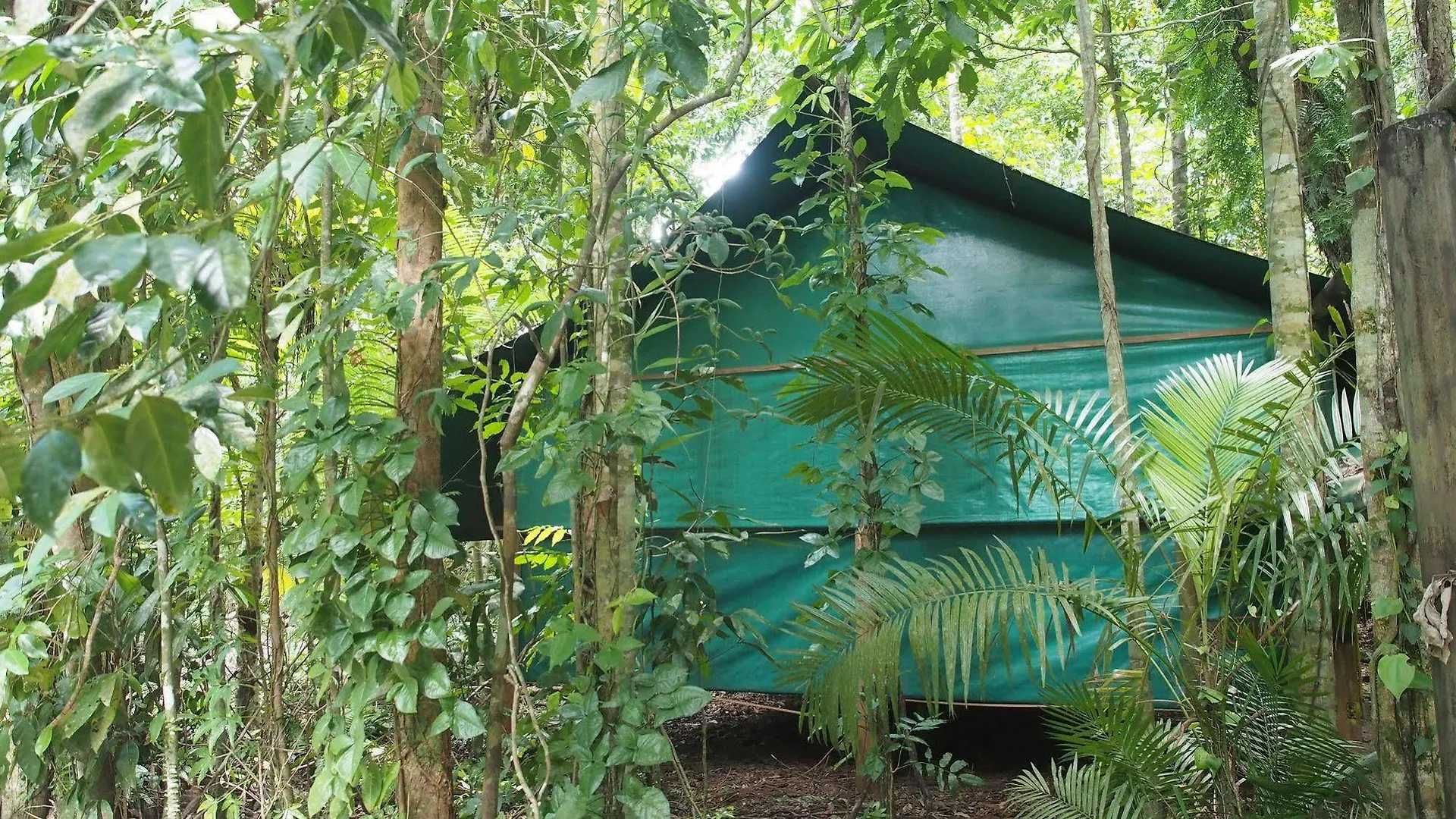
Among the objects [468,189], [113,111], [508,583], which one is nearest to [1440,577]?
[508,583]

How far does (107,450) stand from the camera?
0.94 meters

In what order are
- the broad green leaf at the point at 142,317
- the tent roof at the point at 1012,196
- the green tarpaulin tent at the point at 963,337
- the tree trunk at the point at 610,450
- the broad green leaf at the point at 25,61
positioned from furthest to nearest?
the green tarpaulin tent at the point at 963,337, the tent roof at the point at 1012,196, the tree trunk at the point at 610,450, the broad green leaf at the point at 142,317, the broad green leaf at the point at 25,61

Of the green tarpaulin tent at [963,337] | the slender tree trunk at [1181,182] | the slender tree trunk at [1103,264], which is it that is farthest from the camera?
the slender tree trunk at [1181,182]

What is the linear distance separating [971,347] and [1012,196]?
2.13ft

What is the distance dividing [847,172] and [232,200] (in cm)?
203

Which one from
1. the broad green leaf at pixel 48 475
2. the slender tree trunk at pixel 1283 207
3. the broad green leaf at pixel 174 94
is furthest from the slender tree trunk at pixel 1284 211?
the broad green leaf at pixel 48 475

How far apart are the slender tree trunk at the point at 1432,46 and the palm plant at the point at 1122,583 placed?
76 centimetres

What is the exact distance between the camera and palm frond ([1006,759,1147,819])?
2.66m

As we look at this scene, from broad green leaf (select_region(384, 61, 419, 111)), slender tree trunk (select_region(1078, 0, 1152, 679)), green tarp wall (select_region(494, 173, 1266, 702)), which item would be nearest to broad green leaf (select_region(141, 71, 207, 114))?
broad green leaf (select_region(384, 61, 419, 111))

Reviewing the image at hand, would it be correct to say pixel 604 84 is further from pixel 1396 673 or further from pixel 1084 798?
pixel 1084 798

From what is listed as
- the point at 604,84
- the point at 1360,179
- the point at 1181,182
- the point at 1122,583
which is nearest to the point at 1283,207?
the point at 1360,179

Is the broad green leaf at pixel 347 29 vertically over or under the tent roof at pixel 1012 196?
under

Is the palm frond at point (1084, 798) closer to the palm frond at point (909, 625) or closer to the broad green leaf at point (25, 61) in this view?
the palm frond at point (909, 625)

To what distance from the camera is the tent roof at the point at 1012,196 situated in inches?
151
